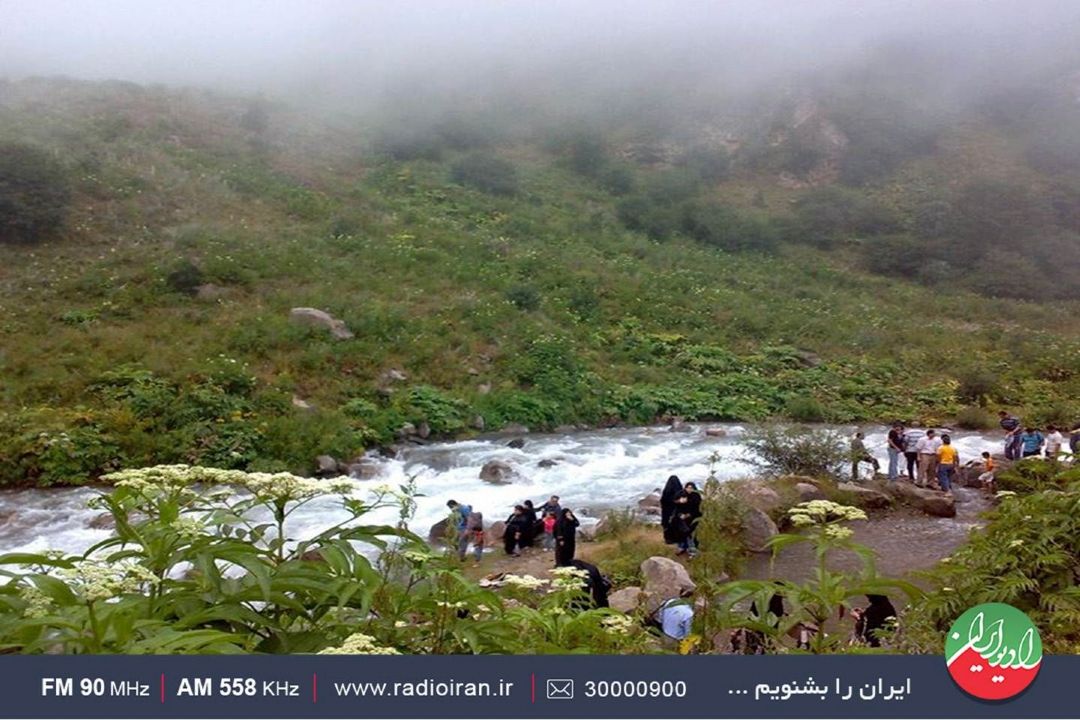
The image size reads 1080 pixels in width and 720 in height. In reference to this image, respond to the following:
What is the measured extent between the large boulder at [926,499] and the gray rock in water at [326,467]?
9.93 meters

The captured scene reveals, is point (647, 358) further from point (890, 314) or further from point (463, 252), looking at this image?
point (890, 314)

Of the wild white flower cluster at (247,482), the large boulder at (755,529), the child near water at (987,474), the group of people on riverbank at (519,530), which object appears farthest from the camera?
the child near water at (987,474)

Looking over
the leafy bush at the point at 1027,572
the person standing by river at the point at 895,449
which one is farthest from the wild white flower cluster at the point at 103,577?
the person standing by river at the point at 895,449

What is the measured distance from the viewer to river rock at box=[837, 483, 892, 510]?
12125mm

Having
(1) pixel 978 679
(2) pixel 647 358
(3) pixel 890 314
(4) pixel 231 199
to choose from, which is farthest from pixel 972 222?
(1) pixel 978 679

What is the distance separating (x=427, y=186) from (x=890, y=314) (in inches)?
838

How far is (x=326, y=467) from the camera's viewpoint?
15.0 m

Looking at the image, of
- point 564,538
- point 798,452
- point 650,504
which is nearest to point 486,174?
point 798,452

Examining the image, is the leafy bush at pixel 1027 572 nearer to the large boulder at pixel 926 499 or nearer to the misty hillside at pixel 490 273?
the large boulder at pixel 926 499

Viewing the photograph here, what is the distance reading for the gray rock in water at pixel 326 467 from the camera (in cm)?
1496

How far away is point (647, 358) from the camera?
951 inches

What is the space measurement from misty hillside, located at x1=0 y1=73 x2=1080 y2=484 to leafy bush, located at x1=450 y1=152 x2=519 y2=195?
0.18 m

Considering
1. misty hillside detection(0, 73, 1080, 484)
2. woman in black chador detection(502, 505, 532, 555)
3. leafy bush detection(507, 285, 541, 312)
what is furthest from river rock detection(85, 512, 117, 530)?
leafy bush detection(507, 285, 541, 312)

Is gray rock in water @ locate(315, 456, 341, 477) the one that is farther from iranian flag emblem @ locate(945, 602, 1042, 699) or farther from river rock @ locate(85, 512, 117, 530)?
iranian flag emblem @ locate(945, 602, 1042, 699)
